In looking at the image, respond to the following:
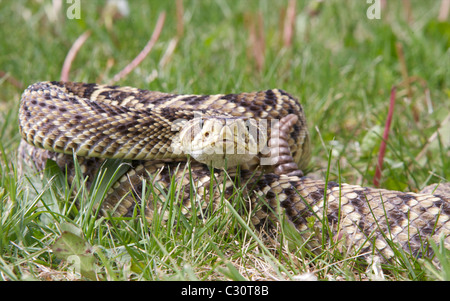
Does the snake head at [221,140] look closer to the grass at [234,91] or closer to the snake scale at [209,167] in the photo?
the snake scale at [209,167]

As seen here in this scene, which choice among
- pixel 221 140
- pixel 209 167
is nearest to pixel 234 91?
pixel 209 167

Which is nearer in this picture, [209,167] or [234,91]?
[209,167]

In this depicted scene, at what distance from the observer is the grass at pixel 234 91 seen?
2.85 m

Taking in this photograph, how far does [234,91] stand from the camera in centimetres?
507

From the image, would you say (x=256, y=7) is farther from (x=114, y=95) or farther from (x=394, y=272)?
(x=394, y=272)

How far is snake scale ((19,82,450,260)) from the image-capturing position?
315 centimetres

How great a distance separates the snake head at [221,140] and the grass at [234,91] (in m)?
0.35

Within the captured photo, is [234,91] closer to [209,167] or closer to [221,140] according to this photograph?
[209,167]

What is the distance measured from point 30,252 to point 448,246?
231cm

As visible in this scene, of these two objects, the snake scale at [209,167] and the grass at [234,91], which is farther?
the snake scale at [209,167]

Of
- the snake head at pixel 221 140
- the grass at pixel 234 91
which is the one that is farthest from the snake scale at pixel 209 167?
the grass at pixel 234 91

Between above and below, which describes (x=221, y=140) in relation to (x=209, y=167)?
above

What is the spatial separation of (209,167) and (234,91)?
1793 millimetres
